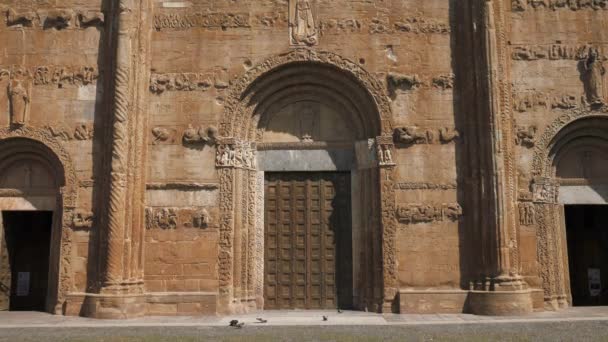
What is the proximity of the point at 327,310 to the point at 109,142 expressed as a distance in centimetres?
624

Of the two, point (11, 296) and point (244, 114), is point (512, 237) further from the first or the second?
point (11, 296)

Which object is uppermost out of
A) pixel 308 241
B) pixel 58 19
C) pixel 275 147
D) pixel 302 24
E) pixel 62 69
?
pixel 58 19

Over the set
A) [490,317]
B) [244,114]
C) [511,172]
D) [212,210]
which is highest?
[244,114]

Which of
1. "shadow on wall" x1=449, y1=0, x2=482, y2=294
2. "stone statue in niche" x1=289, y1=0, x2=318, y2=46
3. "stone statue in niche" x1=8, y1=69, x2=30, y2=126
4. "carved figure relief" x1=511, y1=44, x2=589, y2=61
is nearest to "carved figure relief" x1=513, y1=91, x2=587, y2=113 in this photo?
"carved figure relief" x1=511, y1=44, x2=589, y2=61

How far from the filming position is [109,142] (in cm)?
1249

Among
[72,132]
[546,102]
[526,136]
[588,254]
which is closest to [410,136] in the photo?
[526,136]

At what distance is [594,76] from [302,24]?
6.85 m

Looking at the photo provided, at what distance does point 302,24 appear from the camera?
13273 millimetres

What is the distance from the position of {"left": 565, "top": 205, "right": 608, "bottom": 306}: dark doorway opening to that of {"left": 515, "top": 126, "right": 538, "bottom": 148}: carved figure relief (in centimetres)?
312

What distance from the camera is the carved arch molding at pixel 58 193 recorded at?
1236 centimetres

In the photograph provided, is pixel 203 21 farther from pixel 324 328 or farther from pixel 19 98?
pixel 324 328

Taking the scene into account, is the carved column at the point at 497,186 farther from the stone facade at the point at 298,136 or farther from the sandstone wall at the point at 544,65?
the sandstone wall at the point at 544,65

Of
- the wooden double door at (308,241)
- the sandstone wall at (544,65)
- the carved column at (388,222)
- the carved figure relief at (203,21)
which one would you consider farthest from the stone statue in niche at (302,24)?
the sandstone wall at (544,65)

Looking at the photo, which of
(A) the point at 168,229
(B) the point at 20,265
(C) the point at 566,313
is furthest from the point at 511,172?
(B) the point at 20,265
